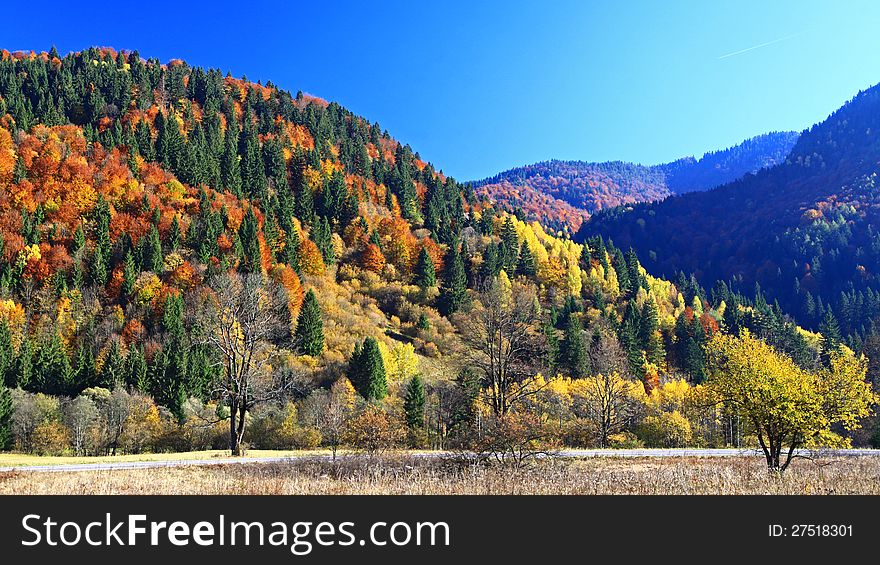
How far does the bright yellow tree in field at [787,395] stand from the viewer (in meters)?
21.7

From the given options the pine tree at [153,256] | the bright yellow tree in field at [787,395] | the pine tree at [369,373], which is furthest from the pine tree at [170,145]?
the bright yellow tree in field at [787,395]

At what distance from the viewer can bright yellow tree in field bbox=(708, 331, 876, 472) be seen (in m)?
21.7

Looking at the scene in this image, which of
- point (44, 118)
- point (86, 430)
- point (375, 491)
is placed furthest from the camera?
point (44, 118)

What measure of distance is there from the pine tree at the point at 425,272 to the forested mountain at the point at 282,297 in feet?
1.52

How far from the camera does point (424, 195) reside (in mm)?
154000

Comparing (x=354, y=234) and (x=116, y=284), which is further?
(x=354, y=234)

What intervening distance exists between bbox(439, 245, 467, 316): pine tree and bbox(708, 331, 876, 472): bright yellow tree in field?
→ 84830 millimetres

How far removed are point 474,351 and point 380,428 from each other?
845 cm

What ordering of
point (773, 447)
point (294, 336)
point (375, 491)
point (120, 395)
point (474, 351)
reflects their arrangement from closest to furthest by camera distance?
point (375, 491) < point (773, 447) < point (474, 351) < point (120, 395) < point (294, 336)

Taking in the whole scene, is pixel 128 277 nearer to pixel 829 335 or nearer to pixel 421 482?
pixel 421 482

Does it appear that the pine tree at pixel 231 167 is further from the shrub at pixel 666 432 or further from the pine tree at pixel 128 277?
the shrub at pixel 666 432

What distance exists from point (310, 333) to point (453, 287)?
34513mm
